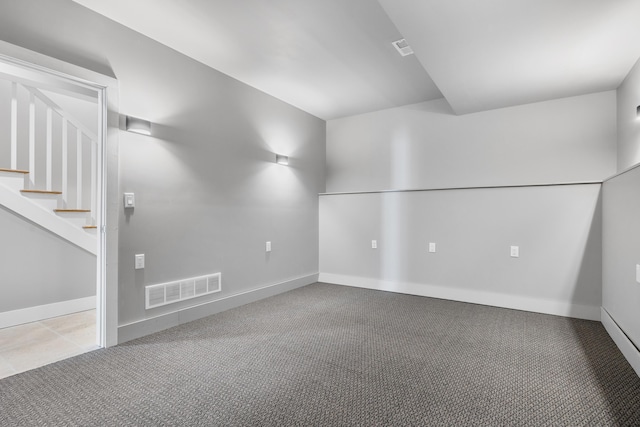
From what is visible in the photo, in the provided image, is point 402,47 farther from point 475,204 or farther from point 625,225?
point 625,225

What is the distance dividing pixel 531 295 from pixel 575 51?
247 cm

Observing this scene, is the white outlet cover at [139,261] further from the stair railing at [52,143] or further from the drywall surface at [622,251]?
the drywall surface at [622,251]

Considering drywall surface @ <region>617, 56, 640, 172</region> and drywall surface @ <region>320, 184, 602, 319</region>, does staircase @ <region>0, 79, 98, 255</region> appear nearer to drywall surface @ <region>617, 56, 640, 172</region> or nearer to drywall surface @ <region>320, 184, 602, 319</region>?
drywall surface @ <region>320, 184, 602, 319</region>

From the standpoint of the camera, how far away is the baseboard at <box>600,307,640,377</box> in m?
2.19

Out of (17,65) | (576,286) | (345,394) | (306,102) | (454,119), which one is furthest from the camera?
(306,102)

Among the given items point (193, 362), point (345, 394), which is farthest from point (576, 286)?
point (193, 362)

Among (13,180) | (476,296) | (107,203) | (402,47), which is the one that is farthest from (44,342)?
(476,296)

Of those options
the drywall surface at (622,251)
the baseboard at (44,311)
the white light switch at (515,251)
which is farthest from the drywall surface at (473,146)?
the baseboard at (44,311)

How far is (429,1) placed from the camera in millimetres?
1942

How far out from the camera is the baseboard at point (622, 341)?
2191mm

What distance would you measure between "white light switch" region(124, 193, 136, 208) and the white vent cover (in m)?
0.75

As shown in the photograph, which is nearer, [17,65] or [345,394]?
[345,394]

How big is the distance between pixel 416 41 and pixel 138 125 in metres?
2.37

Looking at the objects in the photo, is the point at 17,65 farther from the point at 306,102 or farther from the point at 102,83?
the point at 306,102
